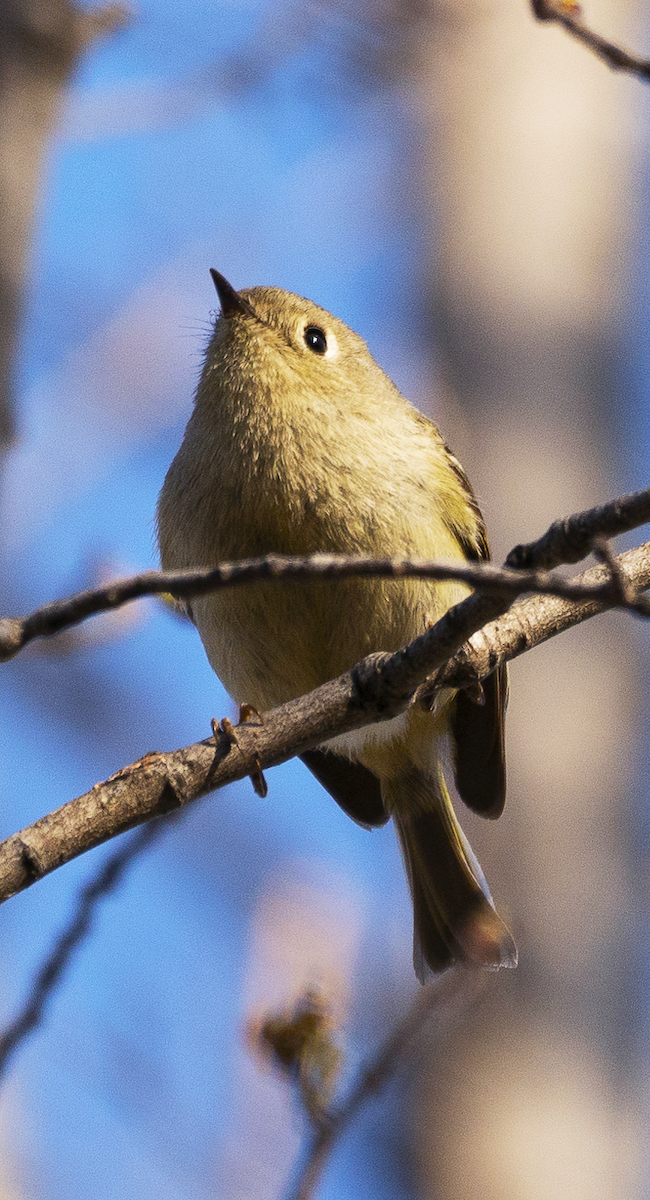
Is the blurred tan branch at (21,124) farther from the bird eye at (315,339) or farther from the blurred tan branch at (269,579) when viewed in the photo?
the bird eye at (315,339)

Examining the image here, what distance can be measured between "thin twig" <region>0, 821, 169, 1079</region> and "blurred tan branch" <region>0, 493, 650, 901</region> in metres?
0.03

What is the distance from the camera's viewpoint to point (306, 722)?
6.44 ft

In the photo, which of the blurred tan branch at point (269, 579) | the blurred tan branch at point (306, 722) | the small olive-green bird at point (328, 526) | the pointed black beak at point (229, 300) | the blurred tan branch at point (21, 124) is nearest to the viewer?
the blurred tan branch at point (269, 579)

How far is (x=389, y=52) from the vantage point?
164 inches

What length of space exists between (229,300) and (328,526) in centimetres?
68

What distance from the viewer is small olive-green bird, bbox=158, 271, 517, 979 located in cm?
254

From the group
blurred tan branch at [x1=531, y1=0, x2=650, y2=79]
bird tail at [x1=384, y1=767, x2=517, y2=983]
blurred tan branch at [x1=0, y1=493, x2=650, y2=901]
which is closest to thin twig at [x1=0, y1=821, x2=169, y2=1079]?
blurred tan branch at [x1=0, y1=493, x2=650, y2=901]

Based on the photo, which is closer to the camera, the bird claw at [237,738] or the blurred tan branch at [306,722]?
the blurred tan branch at [306,722]

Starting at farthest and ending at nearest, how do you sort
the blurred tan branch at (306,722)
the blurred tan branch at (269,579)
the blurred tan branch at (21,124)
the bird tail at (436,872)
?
1. the bird tail at (436,872)
2. the blurred tan branch at (21,124)
3. the blurred tan branch at (306,722)
4. the blurred tan branch at (269,579)

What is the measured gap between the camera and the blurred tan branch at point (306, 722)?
163cm

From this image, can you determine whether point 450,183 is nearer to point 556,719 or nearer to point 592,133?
point 592,133

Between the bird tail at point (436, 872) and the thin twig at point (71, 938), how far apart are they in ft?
5.04

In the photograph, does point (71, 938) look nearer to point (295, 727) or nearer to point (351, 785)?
point (295, 727)

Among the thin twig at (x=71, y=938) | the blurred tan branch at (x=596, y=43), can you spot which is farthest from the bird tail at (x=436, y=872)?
the blurred tan branch at (x=596, y=43)
